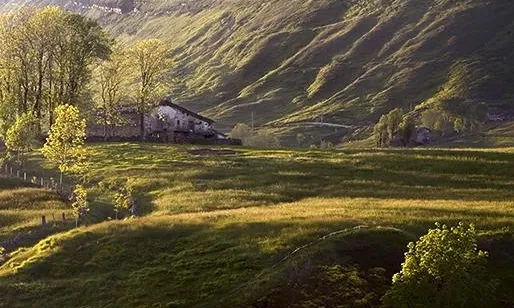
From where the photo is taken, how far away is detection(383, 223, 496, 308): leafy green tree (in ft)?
98.7

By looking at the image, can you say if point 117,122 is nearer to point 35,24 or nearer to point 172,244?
point 35,24

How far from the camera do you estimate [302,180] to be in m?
74.6

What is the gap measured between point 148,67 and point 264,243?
8940cm

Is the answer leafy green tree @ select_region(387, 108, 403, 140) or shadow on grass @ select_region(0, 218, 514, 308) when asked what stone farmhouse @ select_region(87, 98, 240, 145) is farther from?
shadow on grass @ select_region(0, 218, 514, 308)

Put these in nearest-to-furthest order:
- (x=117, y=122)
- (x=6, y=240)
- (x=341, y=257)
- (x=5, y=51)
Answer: (x=341, y=257) < (x=6, y=240) < (x=5, y=51) < (x=117, y=122)

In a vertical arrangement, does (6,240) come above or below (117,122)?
below

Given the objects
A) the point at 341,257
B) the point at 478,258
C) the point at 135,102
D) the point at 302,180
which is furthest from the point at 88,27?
the point at 478,258

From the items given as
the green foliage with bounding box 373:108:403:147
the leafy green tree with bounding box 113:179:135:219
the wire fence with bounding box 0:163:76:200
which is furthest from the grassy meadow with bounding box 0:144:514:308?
the green foliage with bounding box 373:108:403:147

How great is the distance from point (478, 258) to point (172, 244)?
23.8 meters

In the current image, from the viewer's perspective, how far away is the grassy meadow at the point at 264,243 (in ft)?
127

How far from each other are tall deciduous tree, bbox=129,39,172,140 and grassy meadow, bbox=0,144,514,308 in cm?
5594

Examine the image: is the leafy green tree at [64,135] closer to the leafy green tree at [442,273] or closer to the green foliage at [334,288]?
the green foliage at [334,288]

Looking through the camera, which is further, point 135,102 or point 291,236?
point 135,102

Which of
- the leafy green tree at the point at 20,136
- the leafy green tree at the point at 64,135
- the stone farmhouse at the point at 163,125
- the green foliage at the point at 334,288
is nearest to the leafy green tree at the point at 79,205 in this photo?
the leafy green tree at the point at 64,135
